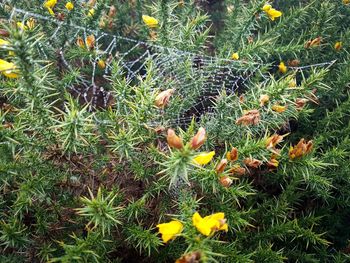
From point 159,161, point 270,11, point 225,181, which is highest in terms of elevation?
point 270,11

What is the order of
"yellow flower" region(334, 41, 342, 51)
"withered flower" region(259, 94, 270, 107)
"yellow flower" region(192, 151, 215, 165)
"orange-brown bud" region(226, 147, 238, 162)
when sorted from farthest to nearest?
"yellow flower" region(334, 41, 342, 51) < "withered flower" region(259, 94, 270, 107) < "orange-brown bud" region(226, 147, 238, 162) < "yellow flower" region(192, 151, 215, 165)

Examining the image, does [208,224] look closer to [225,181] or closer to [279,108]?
[225,181]

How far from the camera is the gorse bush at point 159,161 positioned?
1045mm

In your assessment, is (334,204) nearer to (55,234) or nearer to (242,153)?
(242,153)

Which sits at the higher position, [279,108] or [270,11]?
[270,11]

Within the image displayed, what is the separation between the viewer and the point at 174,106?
59.1 inches

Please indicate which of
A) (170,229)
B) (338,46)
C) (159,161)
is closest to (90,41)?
(159,161)

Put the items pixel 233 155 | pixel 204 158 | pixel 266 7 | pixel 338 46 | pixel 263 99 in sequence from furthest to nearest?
1. pixel 338 46
2. pixel 266 7
3. pixel 263 99
4. pixel 233 155
5. pixel 204 158

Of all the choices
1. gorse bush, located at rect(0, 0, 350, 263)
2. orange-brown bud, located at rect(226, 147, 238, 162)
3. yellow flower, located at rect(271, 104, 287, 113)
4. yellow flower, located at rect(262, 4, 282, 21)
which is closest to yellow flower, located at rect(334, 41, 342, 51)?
gorse bush, located at rect(0, 0, 350, 263)

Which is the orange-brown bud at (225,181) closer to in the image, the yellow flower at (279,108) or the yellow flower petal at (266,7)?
the yellow flower at (279,108)

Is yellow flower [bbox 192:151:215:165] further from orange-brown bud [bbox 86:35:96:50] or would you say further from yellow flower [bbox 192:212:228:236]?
orange-brown bud [bbox 86:35:96:50]

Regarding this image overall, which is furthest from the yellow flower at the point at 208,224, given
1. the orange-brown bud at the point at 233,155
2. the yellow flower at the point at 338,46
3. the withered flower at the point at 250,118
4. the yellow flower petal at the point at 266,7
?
the yellow flower at the point at 338,46

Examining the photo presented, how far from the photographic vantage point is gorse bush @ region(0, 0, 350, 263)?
1.04 metres

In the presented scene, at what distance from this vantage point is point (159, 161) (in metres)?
1.27
